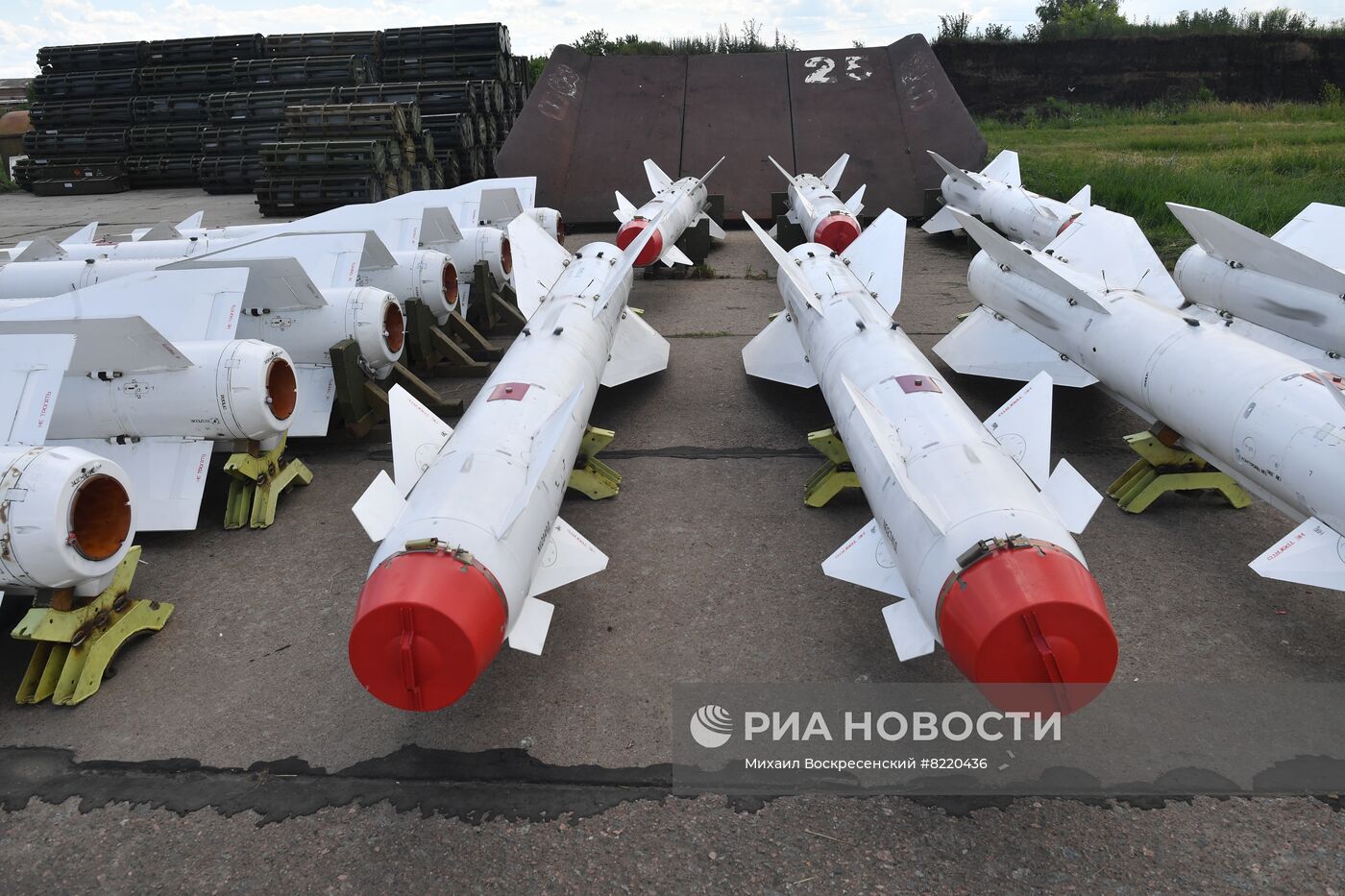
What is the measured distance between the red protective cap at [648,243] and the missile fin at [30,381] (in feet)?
20.6

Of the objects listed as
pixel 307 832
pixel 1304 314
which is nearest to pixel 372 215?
pixel 307 832

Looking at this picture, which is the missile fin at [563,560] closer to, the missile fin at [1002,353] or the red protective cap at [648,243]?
the missile fin at [1002,353]

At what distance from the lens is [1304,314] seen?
520cm

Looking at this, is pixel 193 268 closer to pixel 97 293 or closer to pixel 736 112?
pixel 97 293

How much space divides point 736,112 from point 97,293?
40.1 ft

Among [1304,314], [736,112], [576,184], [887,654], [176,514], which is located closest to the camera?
[887,654]

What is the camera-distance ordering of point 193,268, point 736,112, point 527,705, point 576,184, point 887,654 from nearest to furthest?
1. point 527,705
2. point 887,654
3. point 193,268
4. point 576,184
5. point 736,112

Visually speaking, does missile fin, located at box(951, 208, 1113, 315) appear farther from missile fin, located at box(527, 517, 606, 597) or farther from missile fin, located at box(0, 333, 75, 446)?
missile fin, located at box(0, 333, 75, 446)

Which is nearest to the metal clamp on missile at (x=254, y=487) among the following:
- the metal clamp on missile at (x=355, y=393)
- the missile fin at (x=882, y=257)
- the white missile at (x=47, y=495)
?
the metal clamp on missile at (x=355, y=393)

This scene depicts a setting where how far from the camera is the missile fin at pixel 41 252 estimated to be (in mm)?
7668

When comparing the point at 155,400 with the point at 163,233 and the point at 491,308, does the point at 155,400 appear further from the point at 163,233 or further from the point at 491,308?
the point at 491,308

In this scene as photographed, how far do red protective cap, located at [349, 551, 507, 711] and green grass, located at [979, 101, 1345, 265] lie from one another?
1040 centimetres

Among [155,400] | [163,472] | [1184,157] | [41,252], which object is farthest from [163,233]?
[1184,157]

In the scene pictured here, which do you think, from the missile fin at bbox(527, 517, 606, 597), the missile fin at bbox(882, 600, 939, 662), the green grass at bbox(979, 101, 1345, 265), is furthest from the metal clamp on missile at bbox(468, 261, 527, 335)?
the green grass at bbox(979, 101, 1345, 265)
